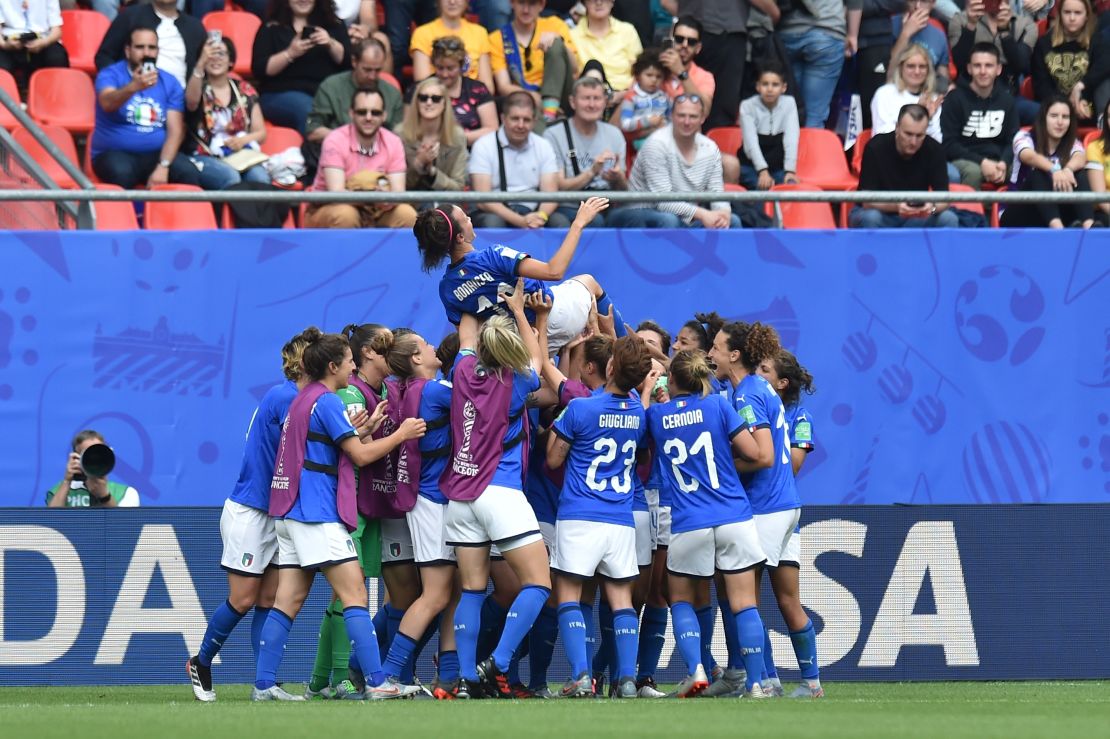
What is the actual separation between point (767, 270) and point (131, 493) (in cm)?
492

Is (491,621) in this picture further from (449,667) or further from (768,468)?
(768,468)

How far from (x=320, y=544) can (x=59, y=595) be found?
274 cm

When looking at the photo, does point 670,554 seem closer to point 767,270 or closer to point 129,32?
point 767,270

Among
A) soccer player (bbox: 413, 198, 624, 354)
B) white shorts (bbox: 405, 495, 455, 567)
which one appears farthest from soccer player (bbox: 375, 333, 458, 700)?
soccer player (bbox: 413, 198, 624, 354)

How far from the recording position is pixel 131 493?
12164mm

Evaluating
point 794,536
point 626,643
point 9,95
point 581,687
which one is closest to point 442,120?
point 9,95

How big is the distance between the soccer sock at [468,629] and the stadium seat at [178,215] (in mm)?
4928

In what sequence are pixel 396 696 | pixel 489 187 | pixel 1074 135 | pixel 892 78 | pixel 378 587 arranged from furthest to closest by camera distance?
1. pixel 892 78
2. pixel 1074 135
3. pixel 489 187
4. pixel 378 587
5. pixel 396 696

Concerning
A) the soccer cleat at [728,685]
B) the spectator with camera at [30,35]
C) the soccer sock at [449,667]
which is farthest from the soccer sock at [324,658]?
the spectator with camera at [30,35]

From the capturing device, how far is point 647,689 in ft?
32.6

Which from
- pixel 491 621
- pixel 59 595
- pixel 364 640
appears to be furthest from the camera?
pixel 59 595

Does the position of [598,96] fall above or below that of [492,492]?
above

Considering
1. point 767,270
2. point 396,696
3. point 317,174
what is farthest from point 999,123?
point 396,696

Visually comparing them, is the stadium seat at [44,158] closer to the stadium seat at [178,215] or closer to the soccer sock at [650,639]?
the stadium seat at [178,215]
